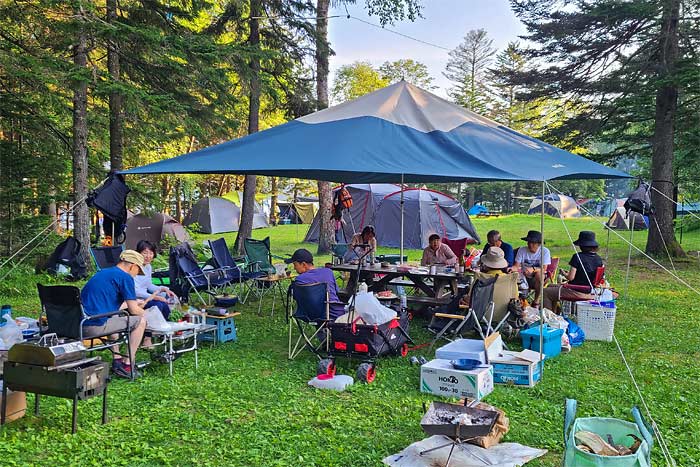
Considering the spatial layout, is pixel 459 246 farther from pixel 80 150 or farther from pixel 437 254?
pixel 80 150

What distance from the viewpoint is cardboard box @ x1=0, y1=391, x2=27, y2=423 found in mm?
3336

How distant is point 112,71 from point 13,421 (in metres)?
7.10

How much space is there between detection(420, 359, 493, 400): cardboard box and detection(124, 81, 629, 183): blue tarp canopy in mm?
1522

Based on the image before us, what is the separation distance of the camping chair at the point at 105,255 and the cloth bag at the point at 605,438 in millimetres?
5409

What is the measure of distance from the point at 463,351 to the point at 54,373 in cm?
276

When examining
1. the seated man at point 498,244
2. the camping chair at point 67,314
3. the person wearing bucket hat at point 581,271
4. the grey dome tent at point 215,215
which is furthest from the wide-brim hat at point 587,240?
the grey dome tent at point 215,215

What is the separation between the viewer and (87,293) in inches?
162

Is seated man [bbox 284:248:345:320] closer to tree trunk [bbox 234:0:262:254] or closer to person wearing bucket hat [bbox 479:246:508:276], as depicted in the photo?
person wearing bucket hat [bbox 479:246:508:276]

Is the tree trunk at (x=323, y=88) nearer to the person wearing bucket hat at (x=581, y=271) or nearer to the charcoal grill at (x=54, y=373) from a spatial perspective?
the person wearing bucket hat at (x=581, y=271)

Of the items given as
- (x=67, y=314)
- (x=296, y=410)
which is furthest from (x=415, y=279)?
(x=67, y=314)

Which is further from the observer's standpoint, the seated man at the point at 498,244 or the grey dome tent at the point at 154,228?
the grey dome tent at the point at 154,228

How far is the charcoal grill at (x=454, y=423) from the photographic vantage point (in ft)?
9.07

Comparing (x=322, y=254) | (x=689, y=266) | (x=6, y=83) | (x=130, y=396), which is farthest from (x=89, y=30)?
(x=689, y=266)

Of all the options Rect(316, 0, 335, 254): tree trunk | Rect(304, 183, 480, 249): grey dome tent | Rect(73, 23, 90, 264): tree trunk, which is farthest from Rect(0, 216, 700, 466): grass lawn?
Rect(304, 183, 480, 249): grey dome tent
